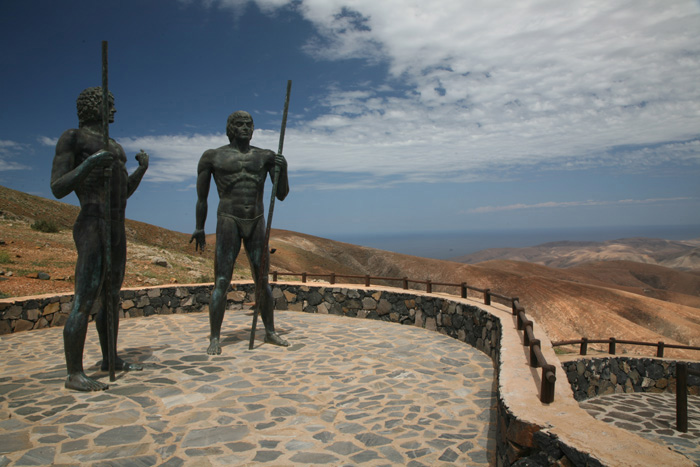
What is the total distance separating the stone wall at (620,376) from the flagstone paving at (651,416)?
0.26 metres

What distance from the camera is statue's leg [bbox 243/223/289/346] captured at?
21.2ft

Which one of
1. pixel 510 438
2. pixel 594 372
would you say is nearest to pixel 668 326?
pixel 594 372

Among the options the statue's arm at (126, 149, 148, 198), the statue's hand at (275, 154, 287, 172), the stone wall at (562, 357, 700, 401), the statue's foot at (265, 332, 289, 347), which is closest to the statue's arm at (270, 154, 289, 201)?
the statue's hand at (275, 154, 287, 172)

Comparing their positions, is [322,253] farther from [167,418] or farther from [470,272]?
[167,418]

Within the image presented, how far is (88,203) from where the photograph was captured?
479 centimetres

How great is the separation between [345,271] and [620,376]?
27.7m

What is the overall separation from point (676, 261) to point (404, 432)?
109648 mm

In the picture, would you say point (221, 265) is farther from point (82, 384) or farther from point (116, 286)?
point (82, 384)

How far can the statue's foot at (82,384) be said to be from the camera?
4.64m

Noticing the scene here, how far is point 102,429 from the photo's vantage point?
12.4 feet

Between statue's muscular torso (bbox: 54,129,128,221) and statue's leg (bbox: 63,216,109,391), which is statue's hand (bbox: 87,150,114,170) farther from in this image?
statue's leg (bbox: 63,216,109,391)

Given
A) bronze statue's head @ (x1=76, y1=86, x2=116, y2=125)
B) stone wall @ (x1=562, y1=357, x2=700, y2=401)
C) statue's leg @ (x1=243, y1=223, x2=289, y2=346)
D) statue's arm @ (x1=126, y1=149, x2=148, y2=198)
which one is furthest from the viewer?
stone wall @ (x1=562, y1=357, x2=700, y2=401)

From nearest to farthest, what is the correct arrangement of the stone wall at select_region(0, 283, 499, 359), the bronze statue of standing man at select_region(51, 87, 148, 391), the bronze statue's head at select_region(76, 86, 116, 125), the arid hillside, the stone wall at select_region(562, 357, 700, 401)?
the bronze statue of standing man at select_region(51, 87, 148, 391), the bronze statue's head at select_region(76, 86, 116, 125), the stone wall at select_region(0, 283, 499, 359), the stone wall at select_region(562, 357, 700, 401), the arid hillside

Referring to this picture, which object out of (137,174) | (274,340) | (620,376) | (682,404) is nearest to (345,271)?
(620,376)
